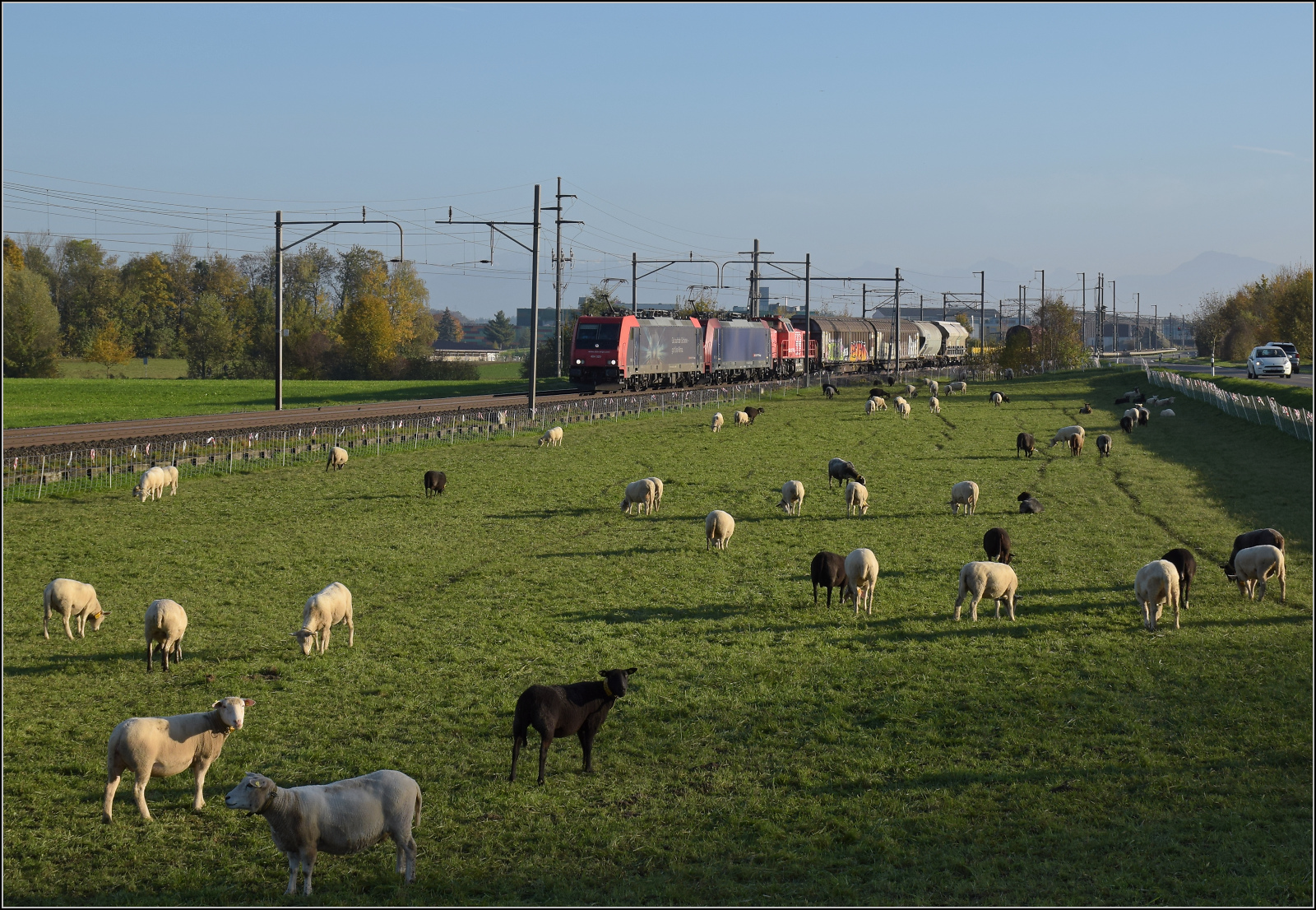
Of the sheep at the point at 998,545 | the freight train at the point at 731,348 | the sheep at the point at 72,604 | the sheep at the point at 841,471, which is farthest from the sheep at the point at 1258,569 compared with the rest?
the freight train at the point at 731,348

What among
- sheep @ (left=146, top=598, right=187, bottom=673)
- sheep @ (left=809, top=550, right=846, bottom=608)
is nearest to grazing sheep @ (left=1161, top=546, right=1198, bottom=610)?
sheep @ (left=809, top=550, right=846, bottom=608)

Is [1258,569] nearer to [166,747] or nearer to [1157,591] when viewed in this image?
[1157,591]

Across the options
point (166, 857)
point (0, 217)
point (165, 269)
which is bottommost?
point (166, 857)

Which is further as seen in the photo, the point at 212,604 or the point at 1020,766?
the point at 212,604

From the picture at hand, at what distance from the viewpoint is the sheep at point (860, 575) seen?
17219 millimetres

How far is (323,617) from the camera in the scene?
15359 millimetres

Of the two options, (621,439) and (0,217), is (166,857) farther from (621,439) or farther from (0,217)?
(621,439)

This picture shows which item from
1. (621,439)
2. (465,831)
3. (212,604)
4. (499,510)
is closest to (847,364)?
(621,439)

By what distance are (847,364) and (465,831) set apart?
97.6 m

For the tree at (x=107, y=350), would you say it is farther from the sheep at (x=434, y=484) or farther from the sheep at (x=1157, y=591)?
the sheep at (x=1157, y=591)

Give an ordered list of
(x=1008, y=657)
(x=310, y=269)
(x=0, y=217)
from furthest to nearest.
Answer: (x=310, y=269)
(x=1008, y=657)
(x=0, y=217)

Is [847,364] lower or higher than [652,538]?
higher

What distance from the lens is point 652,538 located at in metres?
23.9

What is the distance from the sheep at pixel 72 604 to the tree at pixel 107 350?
79.9 metres
